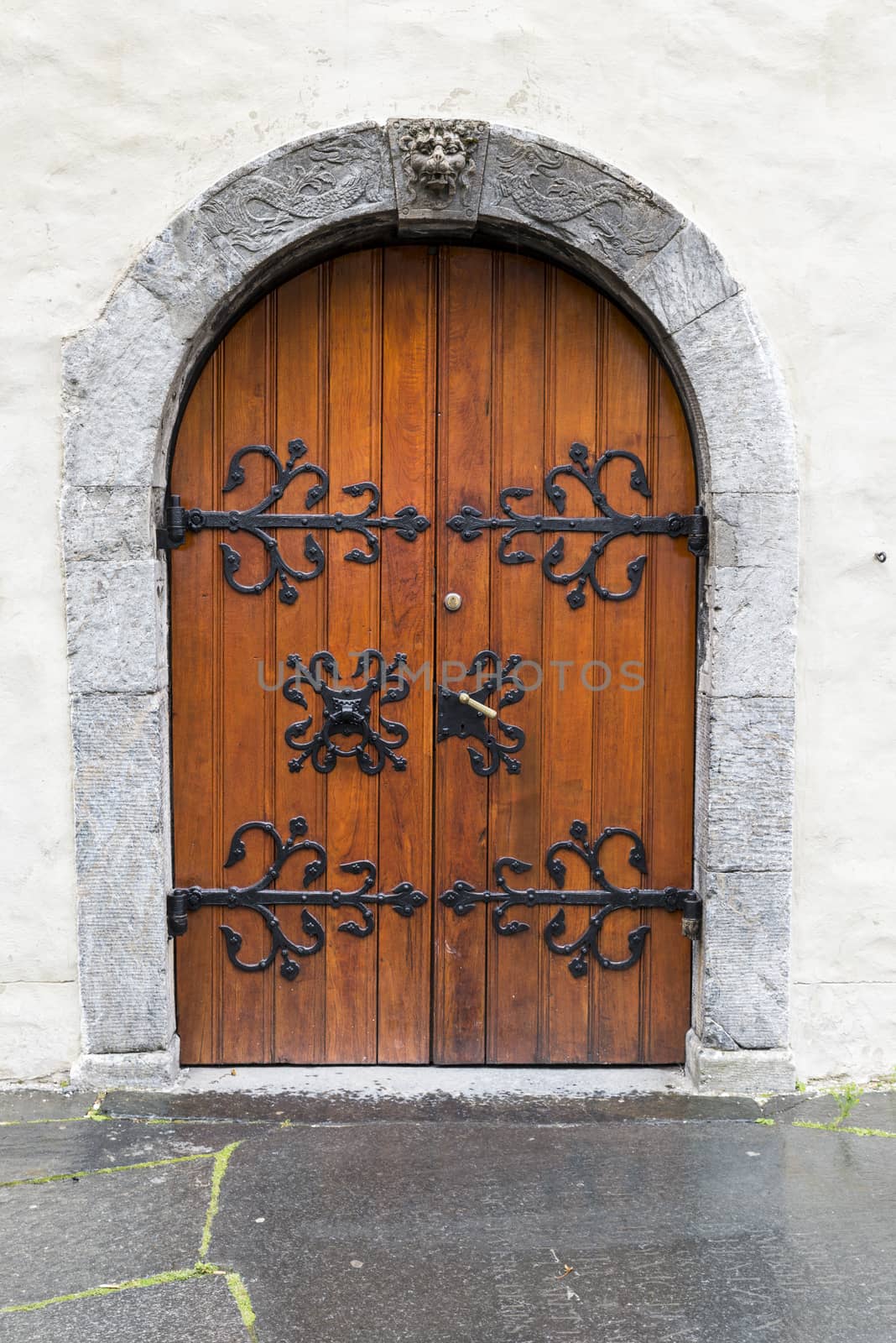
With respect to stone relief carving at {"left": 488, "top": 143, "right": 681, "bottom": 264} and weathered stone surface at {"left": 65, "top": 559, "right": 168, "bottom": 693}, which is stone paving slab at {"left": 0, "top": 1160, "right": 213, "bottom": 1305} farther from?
stone relief carving at {"left": 488, "top": 143, "right": 681, "bottom": 264}

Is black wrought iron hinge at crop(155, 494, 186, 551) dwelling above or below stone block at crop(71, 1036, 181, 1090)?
above

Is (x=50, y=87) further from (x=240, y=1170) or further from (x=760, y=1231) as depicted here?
(x=760, y=1231)

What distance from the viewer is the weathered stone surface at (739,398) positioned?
3.20 metres

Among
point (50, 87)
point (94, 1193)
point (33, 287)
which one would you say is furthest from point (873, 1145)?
point (50, 87)

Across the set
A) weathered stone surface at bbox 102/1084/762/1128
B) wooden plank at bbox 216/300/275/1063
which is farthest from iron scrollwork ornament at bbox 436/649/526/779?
weathered stone surface at bbox 102/1084/762/1128

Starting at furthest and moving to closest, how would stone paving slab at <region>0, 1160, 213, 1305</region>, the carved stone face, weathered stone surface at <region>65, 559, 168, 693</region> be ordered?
1. weathered stone surface at <region>65, 559, 168, 693</region>
2. the carved stone face
3. stone paving slab at <region>0, 1160, 213, 1305</region>

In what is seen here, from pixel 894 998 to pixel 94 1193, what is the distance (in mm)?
2173

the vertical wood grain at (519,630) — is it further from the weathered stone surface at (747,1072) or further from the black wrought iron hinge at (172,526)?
the black wrought iron hinge at (172,526)

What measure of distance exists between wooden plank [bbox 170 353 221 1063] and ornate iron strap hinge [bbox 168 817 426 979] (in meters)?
0.05

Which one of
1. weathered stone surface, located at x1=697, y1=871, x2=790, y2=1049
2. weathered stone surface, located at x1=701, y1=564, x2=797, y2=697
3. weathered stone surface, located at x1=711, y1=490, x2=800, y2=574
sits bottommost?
weathered stone surface, located at x1=697, y1=871, x2=790, y2=1049

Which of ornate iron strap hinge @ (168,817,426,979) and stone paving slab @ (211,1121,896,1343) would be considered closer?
stone paving slab @ (211,1121,896,1343)

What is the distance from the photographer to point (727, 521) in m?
3.24

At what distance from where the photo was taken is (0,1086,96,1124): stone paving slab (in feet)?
10.4

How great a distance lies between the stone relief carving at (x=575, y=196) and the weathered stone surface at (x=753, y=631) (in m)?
0.93
